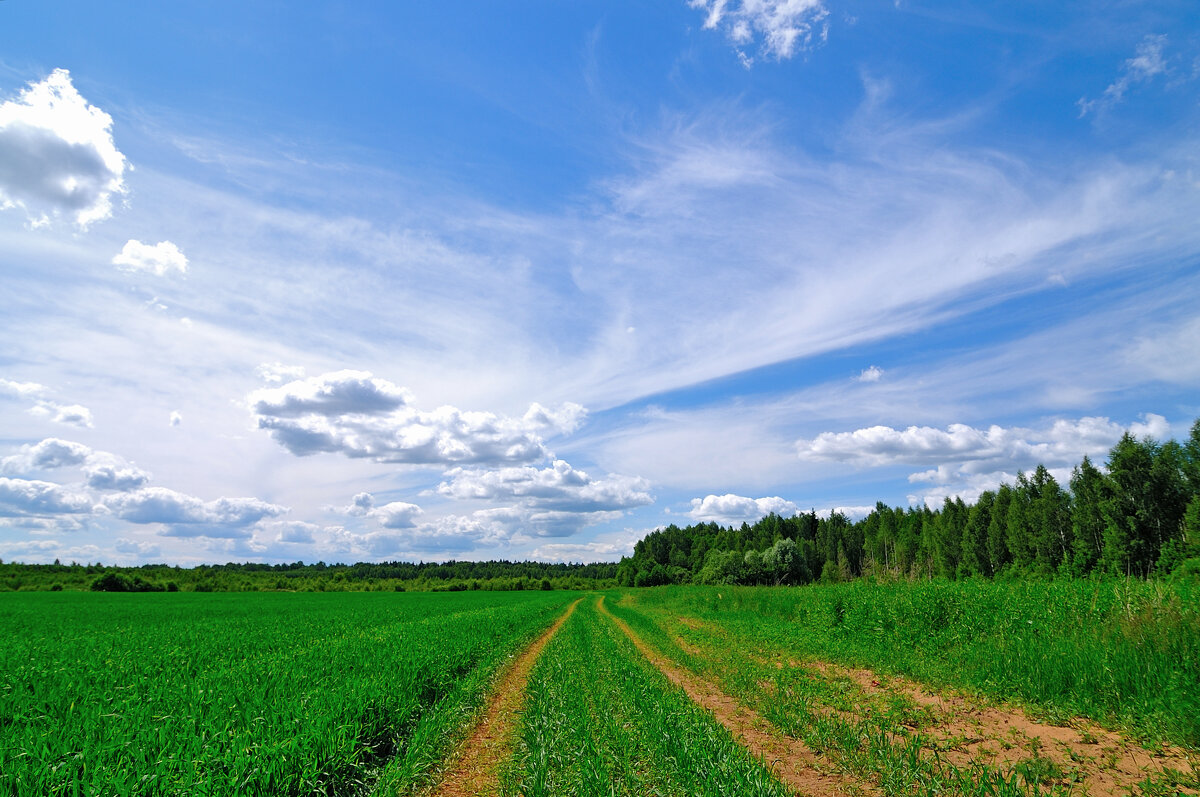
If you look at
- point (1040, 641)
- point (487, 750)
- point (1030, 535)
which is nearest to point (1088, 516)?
point (1030, 535)

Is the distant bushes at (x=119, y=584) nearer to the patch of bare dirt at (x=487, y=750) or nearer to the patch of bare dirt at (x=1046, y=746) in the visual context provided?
the patch of bare dirt at (x=487, y=750)

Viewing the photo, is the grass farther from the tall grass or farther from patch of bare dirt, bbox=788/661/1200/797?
the tall grass

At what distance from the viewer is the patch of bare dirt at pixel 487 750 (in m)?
7.20

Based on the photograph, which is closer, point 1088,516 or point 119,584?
point 1088,516

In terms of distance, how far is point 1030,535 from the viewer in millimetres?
66438

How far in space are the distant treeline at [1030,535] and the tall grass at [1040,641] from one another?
6.93 feet

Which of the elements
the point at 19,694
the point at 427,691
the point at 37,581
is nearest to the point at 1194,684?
the point at 427,691

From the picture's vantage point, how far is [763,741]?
28.2 ft

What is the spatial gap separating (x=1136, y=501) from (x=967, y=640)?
58.4 m

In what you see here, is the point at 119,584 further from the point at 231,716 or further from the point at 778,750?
the point at 778,750

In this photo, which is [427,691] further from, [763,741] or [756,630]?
[756,630]

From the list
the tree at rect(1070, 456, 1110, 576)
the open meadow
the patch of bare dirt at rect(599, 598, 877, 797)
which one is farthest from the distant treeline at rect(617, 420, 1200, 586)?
the patch of bare dirt at rect(599, 598, 877, 797)

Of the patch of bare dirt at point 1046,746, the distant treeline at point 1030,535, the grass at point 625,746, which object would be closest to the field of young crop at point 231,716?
the grass at point 625,746

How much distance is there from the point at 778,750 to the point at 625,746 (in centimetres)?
246
